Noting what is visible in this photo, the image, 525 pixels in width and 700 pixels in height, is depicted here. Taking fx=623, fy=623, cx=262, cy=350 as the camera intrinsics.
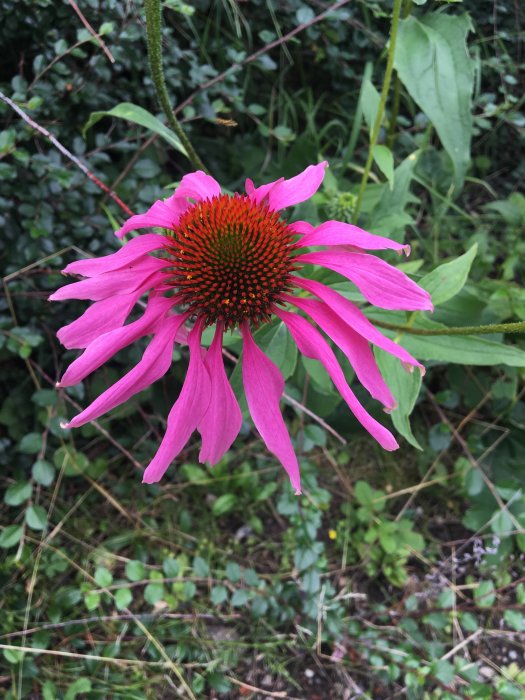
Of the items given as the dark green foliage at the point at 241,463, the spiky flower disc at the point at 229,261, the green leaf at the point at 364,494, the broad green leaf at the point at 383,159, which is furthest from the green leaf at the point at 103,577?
the broad green leaf at the point at 383,159

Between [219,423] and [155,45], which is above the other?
[155,45]

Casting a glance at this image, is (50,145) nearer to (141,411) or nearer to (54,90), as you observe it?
(54,90)

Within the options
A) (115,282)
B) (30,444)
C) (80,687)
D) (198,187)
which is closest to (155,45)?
(198,187)

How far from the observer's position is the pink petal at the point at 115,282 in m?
0.77

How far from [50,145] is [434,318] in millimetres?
842

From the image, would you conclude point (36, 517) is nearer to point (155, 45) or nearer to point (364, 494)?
point (364, 494)

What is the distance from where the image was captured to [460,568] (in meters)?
1.45

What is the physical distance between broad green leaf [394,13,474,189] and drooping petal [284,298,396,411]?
43 centimetres

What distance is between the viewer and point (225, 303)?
33.7 inches

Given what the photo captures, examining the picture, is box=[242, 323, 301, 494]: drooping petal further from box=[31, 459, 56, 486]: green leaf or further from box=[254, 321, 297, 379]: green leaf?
box=[31, 459, 56, 486]: green leaf

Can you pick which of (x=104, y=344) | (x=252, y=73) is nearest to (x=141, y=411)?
(x=104, y=344)

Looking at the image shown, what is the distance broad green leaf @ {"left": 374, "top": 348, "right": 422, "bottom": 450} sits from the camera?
88cm

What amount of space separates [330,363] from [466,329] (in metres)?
0.19

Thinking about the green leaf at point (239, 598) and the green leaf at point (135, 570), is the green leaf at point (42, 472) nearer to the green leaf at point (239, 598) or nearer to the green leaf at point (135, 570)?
the green leaf at point (135, 570)
